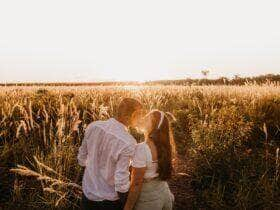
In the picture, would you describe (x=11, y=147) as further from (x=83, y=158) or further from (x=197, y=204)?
(x=197, y=204)

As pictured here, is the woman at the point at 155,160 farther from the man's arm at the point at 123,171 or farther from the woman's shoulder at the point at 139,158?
the man's arm at the point at 123,171

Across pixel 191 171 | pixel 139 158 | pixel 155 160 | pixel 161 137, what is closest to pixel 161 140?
pixel 161 137

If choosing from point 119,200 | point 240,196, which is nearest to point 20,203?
point 119,200

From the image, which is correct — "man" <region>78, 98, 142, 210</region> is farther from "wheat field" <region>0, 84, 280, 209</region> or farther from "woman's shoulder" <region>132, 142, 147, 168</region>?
"wheat field" <region>0, 84, 280, 209</region>

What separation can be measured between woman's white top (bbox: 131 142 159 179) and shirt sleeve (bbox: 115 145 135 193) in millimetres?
123

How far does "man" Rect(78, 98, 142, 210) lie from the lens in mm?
3377

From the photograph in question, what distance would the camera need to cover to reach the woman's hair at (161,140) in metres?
3.68

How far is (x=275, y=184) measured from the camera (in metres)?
4.98

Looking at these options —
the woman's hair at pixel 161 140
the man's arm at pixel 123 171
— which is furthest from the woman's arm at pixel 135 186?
the woman's hair at pixel 161 140

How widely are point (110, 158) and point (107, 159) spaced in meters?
0.03

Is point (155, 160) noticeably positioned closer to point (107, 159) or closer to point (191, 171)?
point (107, 159)

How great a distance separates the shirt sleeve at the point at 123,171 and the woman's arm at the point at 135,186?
12 cm

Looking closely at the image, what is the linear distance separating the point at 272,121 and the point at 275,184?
283cm

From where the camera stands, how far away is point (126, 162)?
3.38 meters
